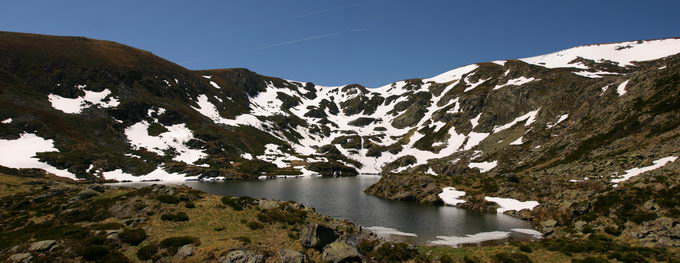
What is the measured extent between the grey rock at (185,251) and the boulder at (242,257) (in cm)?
311

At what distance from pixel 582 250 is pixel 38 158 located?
174 m

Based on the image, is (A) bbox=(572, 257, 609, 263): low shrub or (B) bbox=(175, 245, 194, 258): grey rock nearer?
(A) bbox=(572, 257, 609, 263): low shrub

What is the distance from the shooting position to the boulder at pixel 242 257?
23.3 meters

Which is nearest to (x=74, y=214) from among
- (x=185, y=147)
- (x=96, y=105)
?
(x=185, y=147)

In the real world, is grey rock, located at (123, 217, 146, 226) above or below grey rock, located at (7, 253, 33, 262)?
above

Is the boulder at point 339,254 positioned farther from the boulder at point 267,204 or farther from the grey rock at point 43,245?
the grey rock at point 43,245

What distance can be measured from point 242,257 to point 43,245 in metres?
14.9

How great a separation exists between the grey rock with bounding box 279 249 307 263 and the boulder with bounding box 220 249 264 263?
4.78ft

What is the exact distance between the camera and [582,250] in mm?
27812

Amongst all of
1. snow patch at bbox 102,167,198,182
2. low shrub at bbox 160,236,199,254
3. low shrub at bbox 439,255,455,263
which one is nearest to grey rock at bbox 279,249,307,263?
low shrub at bbox 160,236,199,254

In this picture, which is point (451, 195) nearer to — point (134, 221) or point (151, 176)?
point (134, 221)

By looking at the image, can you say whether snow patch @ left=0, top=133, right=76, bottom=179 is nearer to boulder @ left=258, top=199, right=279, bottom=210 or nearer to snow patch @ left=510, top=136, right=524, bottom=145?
boulder @ left=258, top=199, right=279, bottom=210

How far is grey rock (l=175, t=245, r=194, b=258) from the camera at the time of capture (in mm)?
24664

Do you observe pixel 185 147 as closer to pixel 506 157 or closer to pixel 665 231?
pixel 506 157
